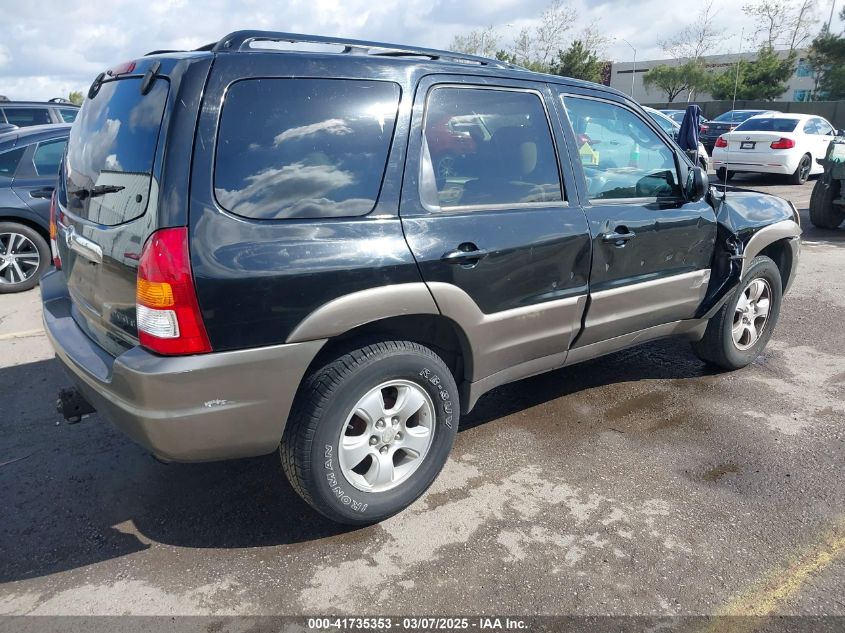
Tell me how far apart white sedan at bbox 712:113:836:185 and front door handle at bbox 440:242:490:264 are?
43.5ft

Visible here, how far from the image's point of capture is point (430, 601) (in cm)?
247

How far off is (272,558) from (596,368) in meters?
2.78

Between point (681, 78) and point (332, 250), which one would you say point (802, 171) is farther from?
point (681, 78)

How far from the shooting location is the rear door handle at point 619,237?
3.40 m

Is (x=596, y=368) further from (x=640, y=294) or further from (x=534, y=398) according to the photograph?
(x=640, y=294)

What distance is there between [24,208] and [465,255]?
215 inches

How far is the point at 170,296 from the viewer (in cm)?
230

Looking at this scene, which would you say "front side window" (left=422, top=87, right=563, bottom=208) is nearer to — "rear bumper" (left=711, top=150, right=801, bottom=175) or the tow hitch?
the tow hitch

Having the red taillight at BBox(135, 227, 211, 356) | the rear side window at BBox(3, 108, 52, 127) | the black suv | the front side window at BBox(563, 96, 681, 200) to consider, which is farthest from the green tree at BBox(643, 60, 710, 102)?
the red taillight at BBox(135, 227, 211, 356)

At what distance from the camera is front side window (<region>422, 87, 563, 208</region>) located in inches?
114

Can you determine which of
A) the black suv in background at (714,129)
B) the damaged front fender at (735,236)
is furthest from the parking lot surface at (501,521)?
the black suv in background at (714,129)

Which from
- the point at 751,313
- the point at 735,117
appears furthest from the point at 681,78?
the point at 751,313

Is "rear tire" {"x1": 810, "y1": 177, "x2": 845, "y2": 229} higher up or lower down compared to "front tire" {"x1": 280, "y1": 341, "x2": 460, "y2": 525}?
lower down

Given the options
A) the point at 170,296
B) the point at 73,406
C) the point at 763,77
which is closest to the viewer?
the point at 170,296
